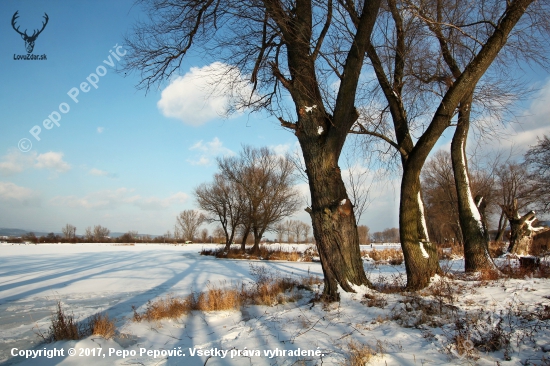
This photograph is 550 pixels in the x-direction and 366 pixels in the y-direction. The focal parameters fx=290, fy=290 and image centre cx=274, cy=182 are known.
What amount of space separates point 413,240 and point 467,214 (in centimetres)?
281

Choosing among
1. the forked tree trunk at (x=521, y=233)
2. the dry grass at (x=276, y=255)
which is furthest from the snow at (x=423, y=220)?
the dry grass at (x=276, y=255)

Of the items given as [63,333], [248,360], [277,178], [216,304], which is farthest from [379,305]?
[277,178]

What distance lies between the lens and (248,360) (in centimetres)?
303

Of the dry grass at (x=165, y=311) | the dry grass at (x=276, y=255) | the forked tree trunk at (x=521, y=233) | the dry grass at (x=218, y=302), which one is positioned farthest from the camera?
the dry grass at (x=276, y=255)

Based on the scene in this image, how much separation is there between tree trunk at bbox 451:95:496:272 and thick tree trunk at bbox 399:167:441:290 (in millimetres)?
1857

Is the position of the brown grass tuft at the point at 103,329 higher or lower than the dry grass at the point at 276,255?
higher

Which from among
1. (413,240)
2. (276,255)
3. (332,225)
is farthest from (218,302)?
(276,255)

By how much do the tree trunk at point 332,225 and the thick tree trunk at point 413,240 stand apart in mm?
1044

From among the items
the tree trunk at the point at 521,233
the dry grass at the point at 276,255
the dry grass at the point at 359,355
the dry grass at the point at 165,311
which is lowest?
the dry grass at the point at 276,255

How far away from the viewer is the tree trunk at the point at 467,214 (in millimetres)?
6566

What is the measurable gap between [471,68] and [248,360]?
5.38 meters

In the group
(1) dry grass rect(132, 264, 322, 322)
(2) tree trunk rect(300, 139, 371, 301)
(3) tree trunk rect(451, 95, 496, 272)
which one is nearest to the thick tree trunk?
(2) tree trunk rect(300, 139, 371, 301)

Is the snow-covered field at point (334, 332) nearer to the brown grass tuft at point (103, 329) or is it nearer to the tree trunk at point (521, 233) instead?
the brown grass tuft at point (103, 329)

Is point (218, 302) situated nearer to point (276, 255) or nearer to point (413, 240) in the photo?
point (413, 240)
